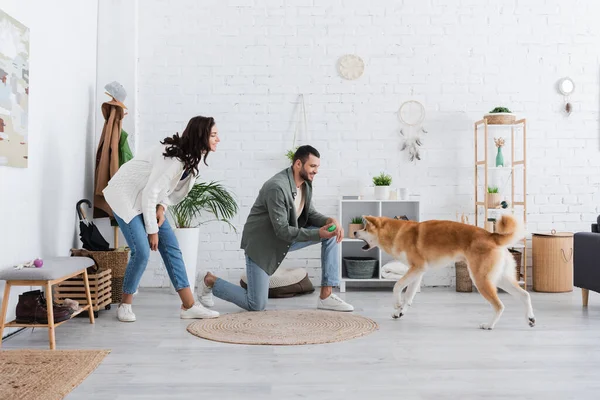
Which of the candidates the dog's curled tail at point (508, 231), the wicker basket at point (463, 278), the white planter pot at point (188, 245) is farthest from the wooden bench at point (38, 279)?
the wicker basket at point (463, 278)

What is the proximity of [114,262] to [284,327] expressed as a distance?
137 cm

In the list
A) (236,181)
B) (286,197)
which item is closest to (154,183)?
(286,197)

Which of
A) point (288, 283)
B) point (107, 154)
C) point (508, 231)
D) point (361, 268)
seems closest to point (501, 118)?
point (361, 268)

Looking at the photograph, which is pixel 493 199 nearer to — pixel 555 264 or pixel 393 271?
pixel 555 264

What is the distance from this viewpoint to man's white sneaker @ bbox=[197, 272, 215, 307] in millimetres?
3961

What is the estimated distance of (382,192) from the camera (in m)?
4.88

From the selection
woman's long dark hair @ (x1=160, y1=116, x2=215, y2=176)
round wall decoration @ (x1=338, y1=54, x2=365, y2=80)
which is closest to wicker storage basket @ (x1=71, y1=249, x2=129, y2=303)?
woman's long dark hair @ (x1=160, y1=116, x2=215, y2=176)

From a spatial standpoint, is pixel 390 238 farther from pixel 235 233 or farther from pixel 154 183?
pixel 235 233

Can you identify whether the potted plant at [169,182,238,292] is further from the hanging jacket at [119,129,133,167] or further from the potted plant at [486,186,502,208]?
the potted plant at [486,186,502,208]

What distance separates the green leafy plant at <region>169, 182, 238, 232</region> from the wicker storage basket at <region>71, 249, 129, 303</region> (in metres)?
0.64

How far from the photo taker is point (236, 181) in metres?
5.13

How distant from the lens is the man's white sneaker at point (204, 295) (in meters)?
3.96

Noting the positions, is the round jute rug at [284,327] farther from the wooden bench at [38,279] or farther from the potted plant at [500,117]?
the potted plant at [500,117]

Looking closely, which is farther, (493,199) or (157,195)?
(493,199)
